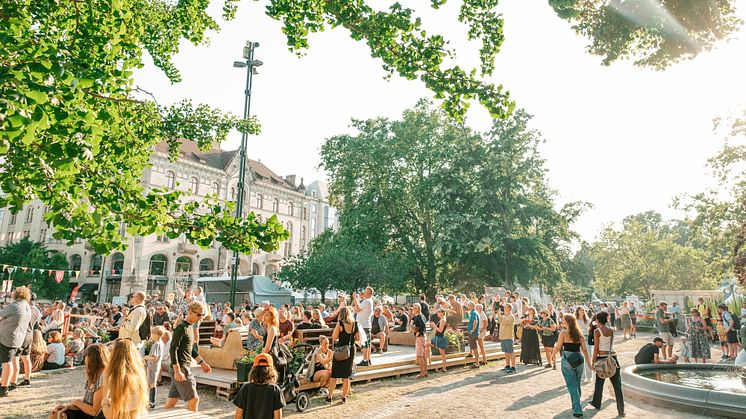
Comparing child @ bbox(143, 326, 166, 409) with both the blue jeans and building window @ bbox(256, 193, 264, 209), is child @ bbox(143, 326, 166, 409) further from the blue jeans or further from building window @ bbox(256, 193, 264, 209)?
building window @ bbox(256, 193, 264, 209)

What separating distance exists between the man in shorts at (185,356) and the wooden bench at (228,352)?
3.58 m

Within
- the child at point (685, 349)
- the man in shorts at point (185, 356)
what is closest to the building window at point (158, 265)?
the man in shorts at point (185, 356)

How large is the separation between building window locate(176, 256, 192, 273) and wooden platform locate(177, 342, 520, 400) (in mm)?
37989

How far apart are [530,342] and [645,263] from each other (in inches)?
1769

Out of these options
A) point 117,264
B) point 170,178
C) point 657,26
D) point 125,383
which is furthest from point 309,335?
point 117,264

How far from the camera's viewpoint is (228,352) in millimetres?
10852

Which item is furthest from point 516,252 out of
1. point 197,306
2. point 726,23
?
point 197,306

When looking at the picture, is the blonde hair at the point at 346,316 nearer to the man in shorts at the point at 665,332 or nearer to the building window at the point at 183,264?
the man in shorts at the point at 665,332

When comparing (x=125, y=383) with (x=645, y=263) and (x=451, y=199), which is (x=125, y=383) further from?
(x=645, y=263)

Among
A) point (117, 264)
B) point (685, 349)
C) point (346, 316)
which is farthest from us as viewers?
point (117, 264)

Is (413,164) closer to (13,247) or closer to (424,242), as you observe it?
(424,242)

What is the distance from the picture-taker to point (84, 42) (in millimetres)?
5891

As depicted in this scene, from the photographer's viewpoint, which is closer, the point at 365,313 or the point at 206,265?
the point at 365,313

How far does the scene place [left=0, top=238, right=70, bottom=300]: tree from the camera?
1748 inches
